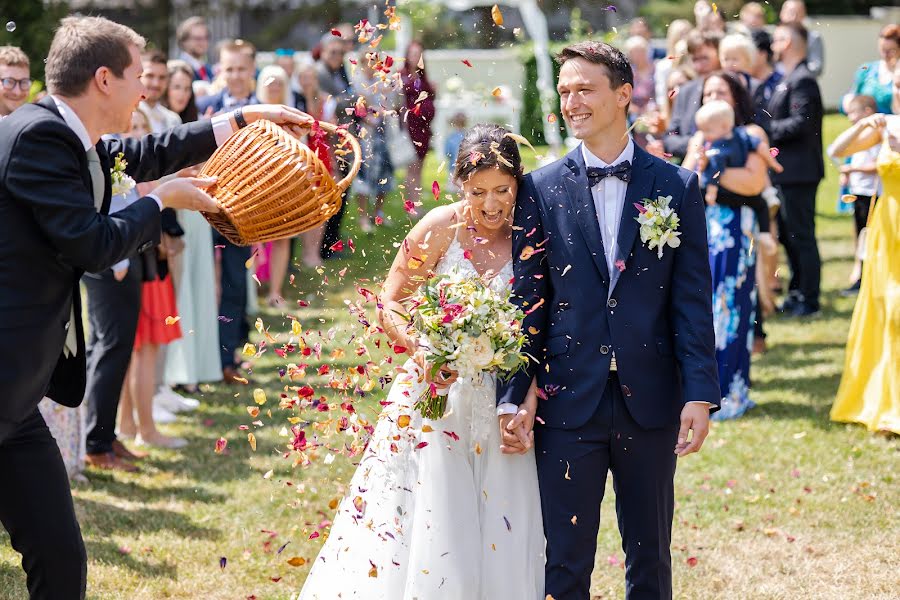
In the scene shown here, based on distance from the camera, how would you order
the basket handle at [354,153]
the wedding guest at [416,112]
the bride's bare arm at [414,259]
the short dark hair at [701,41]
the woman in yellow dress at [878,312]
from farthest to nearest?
the short dark hair at [701,41]
the woman in yellow dress at [878,312]
the bride's bare arm at [414,259]
the wedding guest at [416,112]
the basket handle at [354,153]

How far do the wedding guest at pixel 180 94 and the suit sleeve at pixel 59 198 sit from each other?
495 cm

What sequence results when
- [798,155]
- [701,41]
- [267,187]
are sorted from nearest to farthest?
1. [267,187]
2. [701,41]
3. [798,155]

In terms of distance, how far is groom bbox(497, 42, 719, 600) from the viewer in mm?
3756

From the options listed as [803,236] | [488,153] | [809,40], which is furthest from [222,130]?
[809,40]

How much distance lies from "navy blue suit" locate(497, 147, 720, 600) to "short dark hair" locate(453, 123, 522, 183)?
0.23 m

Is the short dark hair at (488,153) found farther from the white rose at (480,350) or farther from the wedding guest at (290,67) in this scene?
the wedding guest at (290,67)

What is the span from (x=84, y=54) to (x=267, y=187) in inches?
27.7

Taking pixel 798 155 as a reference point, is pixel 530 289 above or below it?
above

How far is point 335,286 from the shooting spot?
11688mm

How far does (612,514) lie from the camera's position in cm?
589

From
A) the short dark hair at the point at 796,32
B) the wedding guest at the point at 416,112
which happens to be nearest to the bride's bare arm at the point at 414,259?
the wedding guest at the point at 416,112

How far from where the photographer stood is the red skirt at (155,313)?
7.18m

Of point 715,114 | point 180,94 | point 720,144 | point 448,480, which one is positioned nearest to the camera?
point 448,480

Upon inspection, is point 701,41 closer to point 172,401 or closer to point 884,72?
point 884,72
